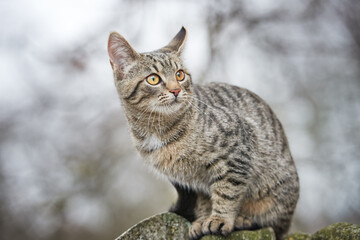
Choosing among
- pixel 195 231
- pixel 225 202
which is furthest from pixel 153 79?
pixel 195 231

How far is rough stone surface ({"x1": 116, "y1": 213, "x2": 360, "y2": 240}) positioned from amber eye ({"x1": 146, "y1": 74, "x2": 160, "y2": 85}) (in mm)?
1103

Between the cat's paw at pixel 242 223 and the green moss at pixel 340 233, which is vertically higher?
the cat's paw at pixel 242 223

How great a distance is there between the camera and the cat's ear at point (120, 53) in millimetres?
3065

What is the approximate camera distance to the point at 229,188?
2873mm

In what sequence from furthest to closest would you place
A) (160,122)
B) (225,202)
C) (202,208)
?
(202,208) < (160,122) < (225,202)

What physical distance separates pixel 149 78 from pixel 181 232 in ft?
4.25

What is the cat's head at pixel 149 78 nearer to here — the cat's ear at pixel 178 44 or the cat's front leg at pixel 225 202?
the cat's ear at pixel 178 44

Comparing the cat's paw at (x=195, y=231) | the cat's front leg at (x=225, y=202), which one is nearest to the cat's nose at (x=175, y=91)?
the cat's front leg at (x=225, y=202)

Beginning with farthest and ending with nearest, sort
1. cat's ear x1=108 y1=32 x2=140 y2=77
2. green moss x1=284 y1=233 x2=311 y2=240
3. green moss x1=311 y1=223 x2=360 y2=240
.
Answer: cat's ear x1=108 y1=32 x2=140 y2=77
green moss x1=284 y1=233 x2=311 y2=240
green moss x1=311 y1=223 x2=360 y2=240

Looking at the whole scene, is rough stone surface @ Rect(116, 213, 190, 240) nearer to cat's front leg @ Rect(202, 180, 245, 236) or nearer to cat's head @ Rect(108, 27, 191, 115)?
cat's front leg @ Rect(202, 180, 245, 236)

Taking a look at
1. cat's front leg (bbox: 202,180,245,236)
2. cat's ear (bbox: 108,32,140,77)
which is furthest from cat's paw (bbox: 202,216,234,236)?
cat's ear (bbox: 108,32,140,77)

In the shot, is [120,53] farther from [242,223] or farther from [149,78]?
[242,223]

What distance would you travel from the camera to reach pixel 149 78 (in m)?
3.03

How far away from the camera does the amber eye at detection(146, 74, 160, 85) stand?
9.91ft
